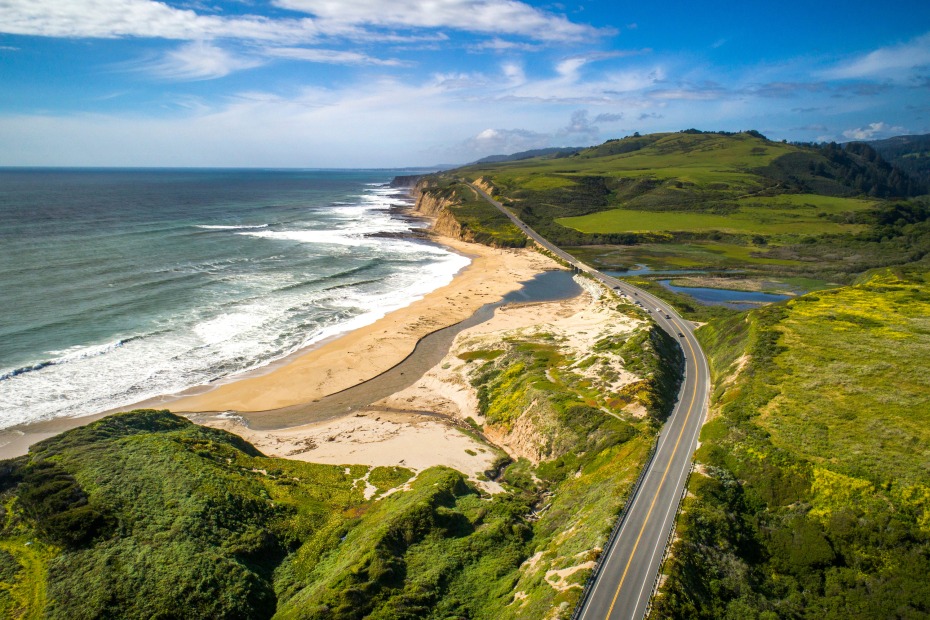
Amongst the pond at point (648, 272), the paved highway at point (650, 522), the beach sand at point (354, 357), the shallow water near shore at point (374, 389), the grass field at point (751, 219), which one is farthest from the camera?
the grass field at point (751, 219)

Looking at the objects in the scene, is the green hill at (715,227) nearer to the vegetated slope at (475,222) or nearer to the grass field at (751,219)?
the grass field at (751,219)

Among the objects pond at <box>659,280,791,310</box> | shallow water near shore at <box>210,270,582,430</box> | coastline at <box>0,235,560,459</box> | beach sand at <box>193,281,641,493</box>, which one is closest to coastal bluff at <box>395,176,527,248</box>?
coastline at <box>0,235,560,459</box>

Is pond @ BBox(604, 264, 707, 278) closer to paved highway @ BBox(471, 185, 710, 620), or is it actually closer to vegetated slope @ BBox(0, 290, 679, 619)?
paved highway @ BBox(471, 185, 710, 620)

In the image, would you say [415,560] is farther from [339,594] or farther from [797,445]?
[797,445]

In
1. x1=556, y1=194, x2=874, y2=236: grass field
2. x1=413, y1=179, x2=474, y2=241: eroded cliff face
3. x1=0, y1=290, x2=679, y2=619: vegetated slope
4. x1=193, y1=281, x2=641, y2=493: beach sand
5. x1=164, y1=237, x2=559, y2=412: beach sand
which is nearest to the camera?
x1=0, y1=290, x2=679, y2=619: vegetated slope

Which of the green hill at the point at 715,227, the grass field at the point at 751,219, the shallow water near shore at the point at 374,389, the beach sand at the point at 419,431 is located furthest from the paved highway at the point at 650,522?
the grass field at the point at 751,219

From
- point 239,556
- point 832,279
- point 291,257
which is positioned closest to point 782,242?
point 832,279
